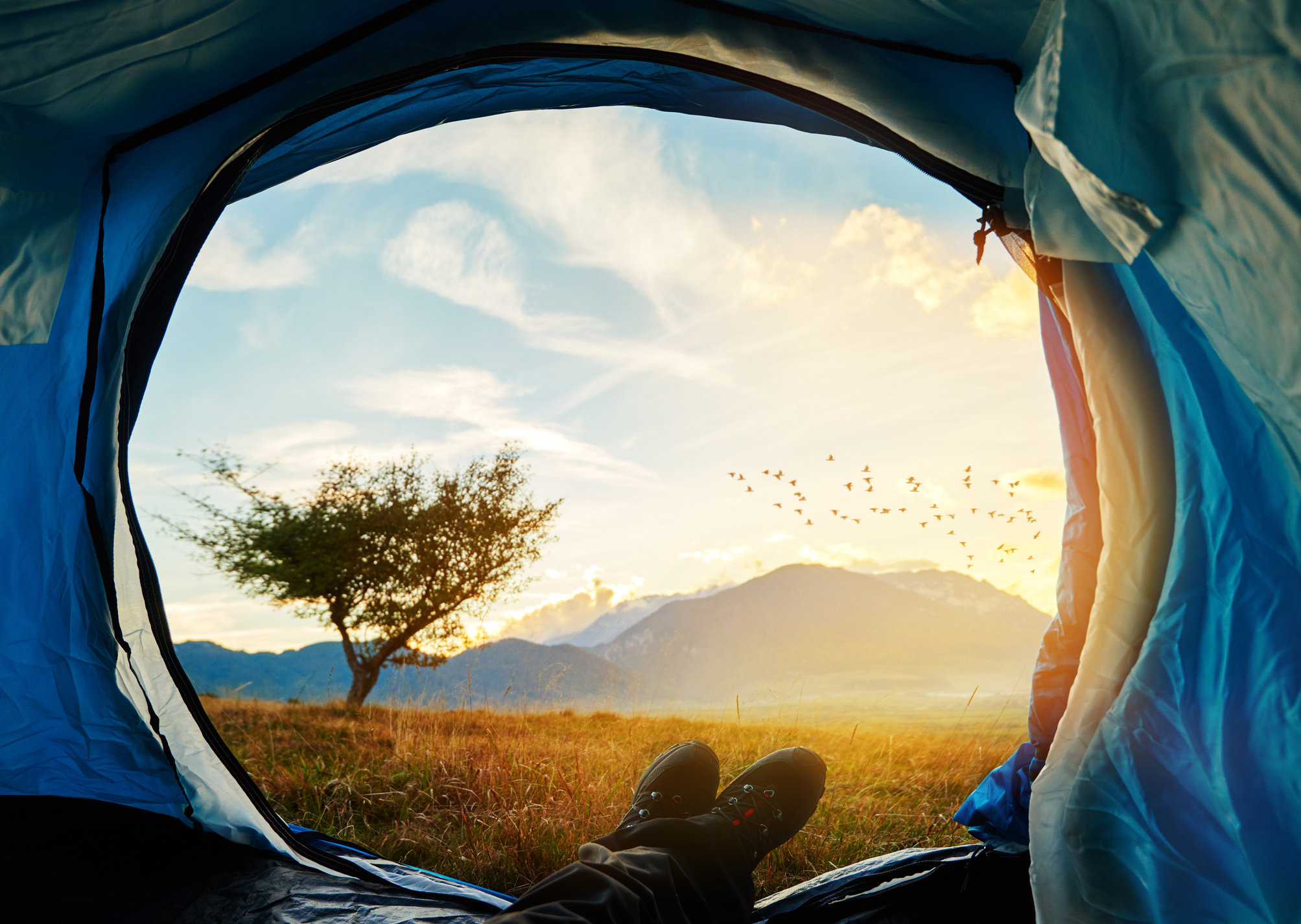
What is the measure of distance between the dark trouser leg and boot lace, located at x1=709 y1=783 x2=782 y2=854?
6 centimetres

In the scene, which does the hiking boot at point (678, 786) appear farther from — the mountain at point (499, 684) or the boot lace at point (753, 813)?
the mountain at point (499, 684)

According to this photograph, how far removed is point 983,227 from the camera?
1.13 m

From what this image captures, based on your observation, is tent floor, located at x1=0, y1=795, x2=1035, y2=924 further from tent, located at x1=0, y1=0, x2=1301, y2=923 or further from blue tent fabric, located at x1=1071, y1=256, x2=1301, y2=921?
blue tent fabric, located at x1=1071, y1=256, x2=1301, y2=921

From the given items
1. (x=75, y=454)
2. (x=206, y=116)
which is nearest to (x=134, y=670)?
(x=75, y=454)

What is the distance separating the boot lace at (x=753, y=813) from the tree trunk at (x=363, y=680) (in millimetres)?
8125

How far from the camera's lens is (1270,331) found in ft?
1.85

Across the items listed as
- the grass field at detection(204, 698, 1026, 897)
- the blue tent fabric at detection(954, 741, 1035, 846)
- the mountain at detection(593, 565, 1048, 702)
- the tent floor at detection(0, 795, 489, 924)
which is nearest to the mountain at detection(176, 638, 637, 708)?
the grass field at detection(204, 698, 1026, 897)

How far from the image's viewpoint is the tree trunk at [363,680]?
8312mm

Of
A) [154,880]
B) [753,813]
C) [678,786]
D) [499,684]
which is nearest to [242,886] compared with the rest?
[154,880]

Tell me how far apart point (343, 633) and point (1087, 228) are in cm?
931

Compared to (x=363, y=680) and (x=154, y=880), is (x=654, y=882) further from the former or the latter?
(x=363, y=680)

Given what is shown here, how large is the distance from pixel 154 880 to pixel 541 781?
122cm

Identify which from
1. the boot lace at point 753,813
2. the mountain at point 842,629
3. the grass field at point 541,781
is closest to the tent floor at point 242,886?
the boot lace at point 753,813

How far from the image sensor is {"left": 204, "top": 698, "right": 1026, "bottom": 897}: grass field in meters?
1.78
